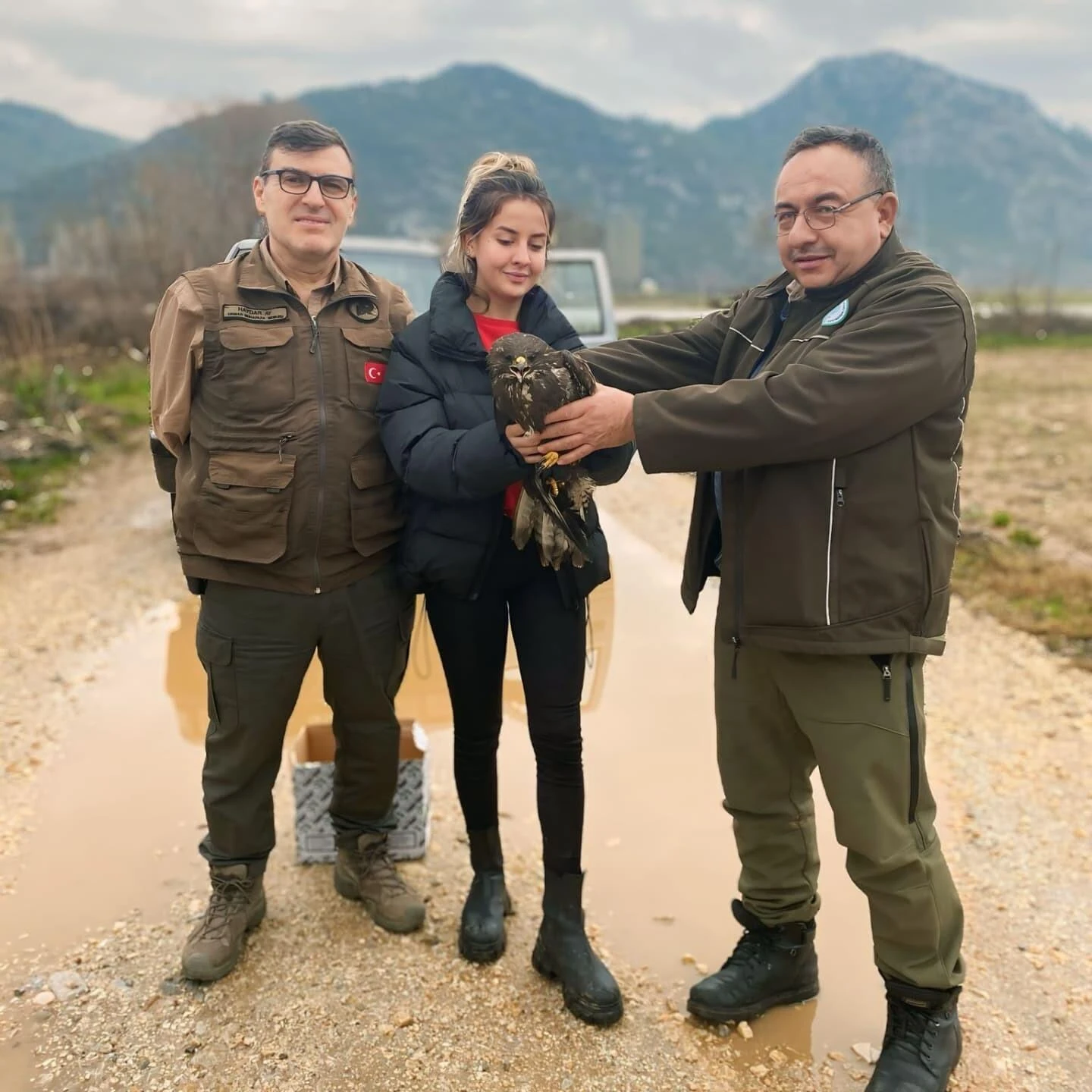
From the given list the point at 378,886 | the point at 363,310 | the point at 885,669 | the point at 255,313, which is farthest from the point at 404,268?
the point at 885,669

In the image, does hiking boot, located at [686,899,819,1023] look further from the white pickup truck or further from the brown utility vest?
the white pickup truck

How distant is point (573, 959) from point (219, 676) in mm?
1230

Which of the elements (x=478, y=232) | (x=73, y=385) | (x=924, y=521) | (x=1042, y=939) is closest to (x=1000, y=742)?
(x=1042, y=939)

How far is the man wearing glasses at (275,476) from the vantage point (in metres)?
2.49

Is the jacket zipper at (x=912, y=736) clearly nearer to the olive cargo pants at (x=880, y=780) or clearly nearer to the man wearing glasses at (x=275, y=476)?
the olive cargo pants at (x=880, y=780)

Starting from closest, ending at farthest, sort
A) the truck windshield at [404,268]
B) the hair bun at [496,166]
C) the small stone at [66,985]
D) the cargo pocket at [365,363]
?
1. the hair bun at [496,166]
2. the cargo pocket at [365,363]
3. the small stone at [66,985]
4. the truck windshield at [404,268]

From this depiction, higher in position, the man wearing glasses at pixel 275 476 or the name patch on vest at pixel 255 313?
the name patch on vest at pixel 255 313

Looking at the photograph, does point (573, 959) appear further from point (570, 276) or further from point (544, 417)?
point (570, 276)

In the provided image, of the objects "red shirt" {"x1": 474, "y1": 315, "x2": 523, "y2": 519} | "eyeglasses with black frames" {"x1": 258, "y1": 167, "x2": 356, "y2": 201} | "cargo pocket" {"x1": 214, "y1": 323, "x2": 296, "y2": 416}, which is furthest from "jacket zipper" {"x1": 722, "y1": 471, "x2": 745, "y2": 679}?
"eyeglasses with black frames" {"x1": 258, "y1": 167, "x2": 356, "y2": 201}

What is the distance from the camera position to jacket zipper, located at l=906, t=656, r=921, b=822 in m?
2.24

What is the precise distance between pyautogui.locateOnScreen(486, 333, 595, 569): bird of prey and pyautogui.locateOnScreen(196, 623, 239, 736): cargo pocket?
0.89 meters

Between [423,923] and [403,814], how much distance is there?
410 mm

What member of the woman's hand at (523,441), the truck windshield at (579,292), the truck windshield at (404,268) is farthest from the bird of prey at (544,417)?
the truck windshield at (579,292)

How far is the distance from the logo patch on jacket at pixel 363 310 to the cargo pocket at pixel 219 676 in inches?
36.7
